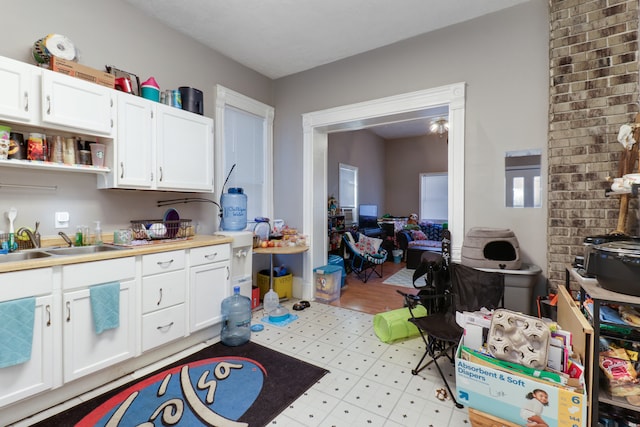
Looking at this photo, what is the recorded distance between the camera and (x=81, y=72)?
216 cm

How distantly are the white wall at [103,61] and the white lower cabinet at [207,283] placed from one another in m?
0.67

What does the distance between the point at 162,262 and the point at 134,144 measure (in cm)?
100

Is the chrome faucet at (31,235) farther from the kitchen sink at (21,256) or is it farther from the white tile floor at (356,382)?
the white tile floor at (356,382)

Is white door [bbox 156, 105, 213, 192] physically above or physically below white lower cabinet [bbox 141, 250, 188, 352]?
above

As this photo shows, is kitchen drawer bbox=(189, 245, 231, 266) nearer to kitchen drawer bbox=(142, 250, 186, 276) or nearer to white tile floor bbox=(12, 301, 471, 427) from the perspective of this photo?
kitchen drawer bbox=(142, 250, 186, 276)

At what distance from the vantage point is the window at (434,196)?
7676 mm

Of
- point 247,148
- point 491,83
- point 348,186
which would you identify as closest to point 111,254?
point 247,148

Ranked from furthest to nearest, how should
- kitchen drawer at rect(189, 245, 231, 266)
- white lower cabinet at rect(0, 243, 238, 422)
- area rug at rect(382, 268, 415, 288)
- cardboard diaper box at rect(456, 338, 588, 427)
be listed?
area rug at rect(382, 268, 415, 288)
kitchen drawer at rect(189, 245, 231, 266)
white lower cabinet at rect(0, 243, 238, 422)
cardboard diaper box at rect(456, 338, 588, 427)

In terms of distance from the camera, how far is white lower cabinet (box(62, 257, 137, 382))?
6.09ft

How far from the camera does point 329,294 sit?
3934 mm

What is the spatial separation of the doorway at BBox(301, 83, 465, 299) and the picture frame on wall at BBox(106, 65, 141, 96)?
6.37 ft

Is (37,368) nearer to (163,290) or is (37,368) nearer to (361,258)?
(163,290)

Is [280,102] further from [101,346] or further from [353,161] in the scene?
[101,346]

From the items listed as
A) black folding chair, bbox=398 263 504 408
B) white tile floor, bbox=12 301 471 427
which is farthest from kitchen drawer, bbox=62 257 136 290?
black folding chair, bbox=398 263 504 408
